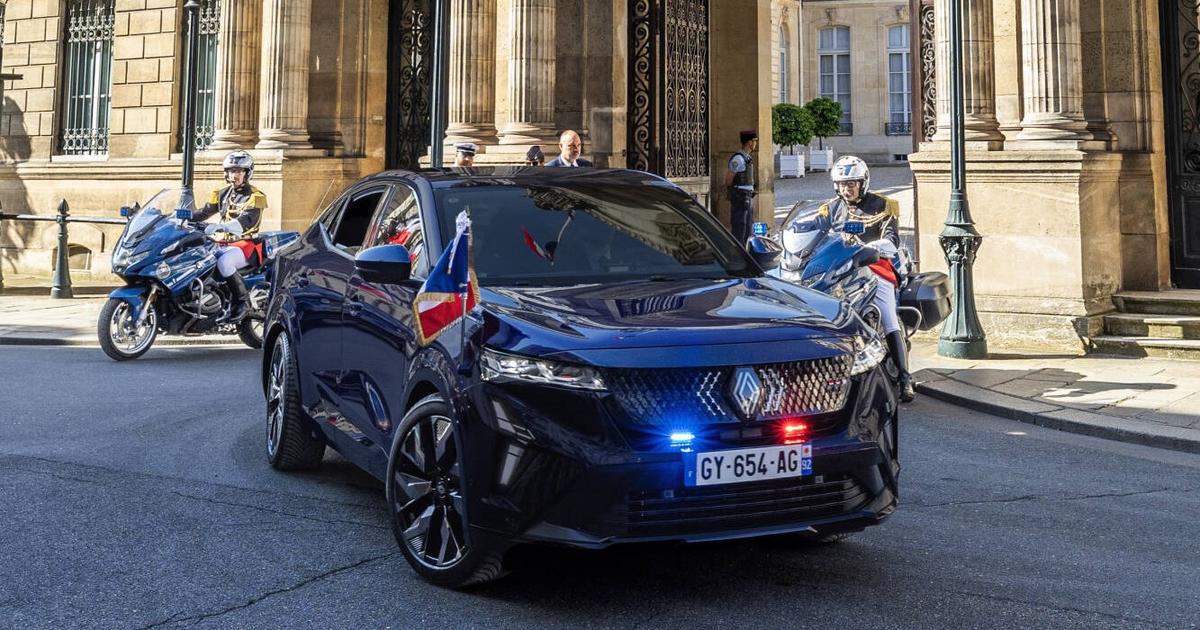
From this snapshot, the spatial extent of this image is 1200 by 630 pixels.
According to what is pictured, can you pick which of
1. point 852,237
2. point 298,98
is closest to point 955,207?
point 852,237

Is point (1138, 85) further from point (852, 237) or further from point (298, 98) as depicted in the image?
point (298, 98)

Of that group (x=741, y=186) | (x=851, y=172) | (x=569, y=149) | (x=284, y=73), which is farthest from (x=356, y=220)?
(x=284, y=73)

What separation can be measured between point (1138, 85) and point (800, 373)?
32.9 feet

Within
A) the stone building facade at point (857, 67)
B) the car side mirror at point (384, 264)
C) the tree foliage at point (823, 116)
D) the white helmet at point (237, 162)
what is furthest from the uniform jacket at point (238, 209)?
the stone building facade at point (857, 67)

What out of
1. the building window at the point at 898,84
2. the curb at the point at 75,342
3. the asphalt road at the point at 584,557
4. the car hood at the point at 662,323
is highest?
the building window at the point at 898,84

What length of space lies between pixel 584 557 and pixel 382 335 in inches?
51.7

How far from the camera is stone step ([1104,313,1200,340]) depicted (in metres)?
11.8

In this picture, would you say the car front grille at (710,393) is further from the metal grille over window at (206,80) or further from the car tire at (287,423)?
the metal grille over window at (206,80)

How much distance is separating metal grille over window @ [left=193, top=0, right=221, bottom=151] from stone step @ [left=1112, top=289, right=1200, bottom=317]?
14488 millimetres

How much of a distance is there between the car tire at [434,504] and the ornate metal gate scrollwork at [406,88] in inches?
585

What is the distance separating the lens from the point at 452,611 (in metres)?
4.61

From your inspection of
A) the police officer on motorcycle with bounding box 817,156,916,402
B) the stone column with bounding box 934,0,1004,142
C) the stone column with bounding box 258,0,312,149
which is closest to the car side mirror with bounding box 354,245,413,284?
the police officer on motorcycle with bounding box 817,156,916,402

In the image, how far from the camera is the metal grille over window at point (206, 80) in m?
21.1

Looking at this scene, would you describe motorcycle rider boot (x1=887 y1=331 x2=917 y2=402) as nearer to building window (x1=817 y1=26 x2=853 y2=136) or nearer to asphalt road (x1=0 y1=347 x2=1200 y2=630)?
asphalt road (x1=0 y1=347 x2=1200 y2=630)
